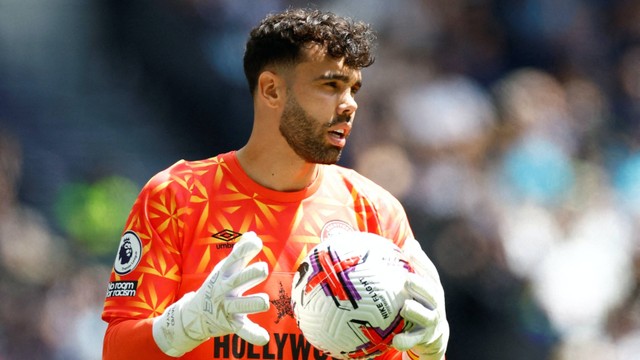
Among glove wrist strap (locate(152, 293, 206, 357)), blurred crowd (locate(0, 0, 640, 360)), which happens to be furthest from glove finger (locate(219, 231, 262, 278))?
blurred crowd (locate(0, 0, 640, 360))

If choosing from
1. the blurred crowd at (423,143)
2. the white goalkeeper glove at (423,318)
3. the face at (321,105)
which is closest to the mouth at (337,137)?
the face at (321,105)

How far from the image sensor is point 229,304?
3215mm

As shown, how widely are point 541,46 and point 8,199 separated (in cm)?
392

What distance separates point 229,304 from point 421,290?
632 millimetres

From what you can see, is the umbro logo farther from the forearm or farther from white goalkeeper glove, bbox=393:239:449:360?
white goalkeeper glove, bbox=393:239:449:360

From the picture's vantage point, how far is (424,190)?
21.5ft

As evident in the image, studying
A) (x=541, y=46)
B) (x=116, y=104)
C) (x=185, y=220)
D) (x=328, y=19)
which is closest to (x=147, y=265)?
(x=185, y=220)

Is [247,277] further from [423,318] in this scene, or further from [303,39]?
[303,39]

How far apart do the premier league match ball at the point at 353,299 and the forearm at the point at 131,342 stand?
537 millimetres

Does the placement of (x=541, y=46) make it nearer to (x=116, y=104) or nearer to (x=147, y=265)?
(x=116, y=104)

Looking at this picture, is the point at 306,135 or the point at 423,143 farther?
the point at 423,143

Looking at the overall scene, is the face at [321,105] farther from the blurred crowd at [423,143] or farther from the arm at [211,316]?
the blurred crowd at [423,143]

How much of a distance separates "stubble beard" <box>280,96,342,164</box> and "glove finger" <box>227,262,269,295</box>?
83 centimetres

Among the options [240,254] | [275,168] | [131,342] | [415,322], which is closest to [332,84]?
[275,168]
